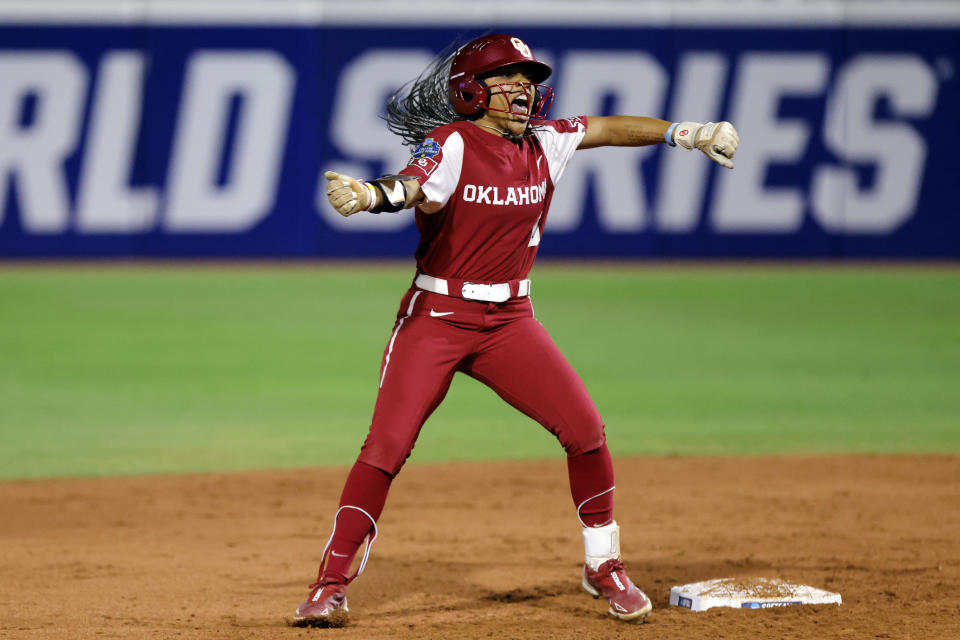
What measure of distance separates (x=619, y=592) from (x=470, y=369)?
101cm

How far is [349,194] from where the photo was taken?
4.59 metres

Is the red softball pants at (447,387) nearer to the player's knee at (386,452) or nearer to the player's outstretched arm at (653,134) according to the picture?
the player's knee at (386,452)

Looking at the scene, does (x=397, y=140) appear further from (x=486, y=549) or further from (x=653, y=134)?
(x=653, y=134)

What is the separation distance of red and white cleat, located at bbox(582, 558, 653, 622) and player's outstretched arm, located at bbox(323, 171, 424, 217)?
1597mm

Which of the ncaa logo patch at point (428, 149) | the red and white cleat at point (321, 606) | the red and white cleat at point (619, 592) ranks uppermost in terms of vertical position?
the ncaa logo patch at point (428, 149)

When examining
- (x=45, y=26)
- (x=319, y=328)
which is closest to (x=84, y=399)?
(x=319, y=328)

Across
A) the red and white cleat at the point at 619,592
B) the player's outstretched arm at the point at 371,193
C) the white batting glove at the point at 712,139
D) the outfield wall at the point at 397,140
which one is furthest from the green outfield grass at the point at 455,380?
the player's outstretched arm at the point at 371,193

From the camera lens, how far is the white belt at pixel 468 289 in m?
5.16

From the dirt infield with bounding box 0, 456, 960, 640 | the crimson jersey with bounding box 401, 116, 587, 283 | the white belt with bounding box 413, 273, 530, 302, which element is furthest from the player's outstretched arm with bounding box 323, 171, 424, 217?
the dirt infield with bounding box 0, 456, 960, 640

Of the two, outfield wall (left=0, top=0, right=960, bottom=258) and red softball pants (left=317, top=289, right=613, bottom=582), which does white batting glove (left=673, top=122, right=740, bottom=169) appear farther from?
outfield wall (left=0, top=0, right=960, bottom=258)

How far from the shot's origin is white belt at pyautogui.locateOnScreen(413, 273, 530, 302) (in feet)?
16.9

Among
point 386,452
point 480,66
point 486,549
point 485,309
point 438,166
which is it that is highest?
point 480,66

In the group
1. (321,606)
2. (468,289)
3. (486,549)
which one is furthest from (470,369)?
(486,549)

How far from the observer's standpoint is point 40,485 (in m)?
7.90
